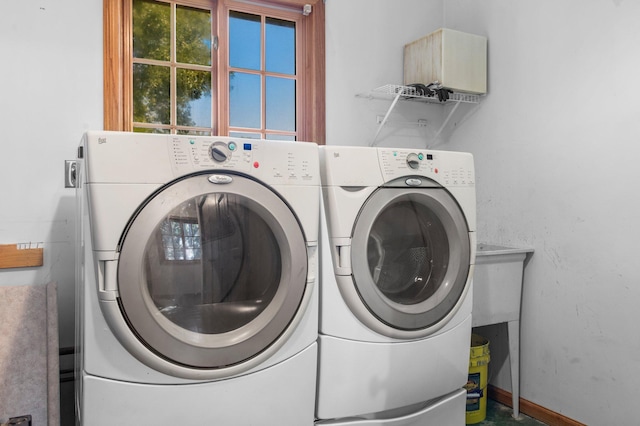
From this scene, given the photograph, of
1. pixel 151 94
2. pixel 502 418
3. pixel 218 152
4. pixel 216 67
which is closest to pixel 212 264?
pixel 218 152

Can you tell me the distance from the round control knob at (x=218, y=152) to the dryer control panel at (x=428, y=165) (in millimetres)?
591

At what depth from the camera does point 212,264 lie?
1.42 metres

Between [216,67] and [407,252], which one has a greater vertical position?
[216,67]

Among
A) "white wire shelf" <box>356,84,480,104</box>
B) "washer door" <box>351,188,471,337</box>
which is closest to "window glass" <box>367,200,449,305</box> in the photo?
"washer door" <box>351,188,471,337</box>

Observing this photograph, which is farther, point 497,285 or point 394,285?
point 497,285

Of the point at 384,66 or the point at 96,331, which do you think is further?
the point at 384,66

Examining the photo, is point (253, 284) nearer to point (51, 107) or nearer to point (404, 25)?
point (51, 107)

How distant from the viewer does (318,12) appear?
261 centimetres

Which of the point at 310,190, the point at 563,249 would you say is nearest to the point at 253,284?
the point at 310,190

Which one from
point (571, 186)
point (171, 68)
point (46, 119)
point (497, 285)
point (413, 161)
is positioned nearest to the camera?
point (413, 161)

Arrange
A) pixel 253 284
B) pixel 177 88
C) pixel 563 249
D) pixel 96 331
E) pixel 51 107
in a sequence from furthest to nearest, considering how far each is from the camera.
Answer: pixel 177 88
pixel 563 249
pixel 51 107
pixel 253 284
pixel 96 331

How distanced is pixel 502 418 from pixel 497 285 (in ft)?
2.29

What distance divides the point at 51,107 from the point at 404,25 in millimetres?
2044

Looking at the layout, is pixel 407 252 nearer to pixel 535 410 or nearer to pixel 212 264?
pixel 212 264
